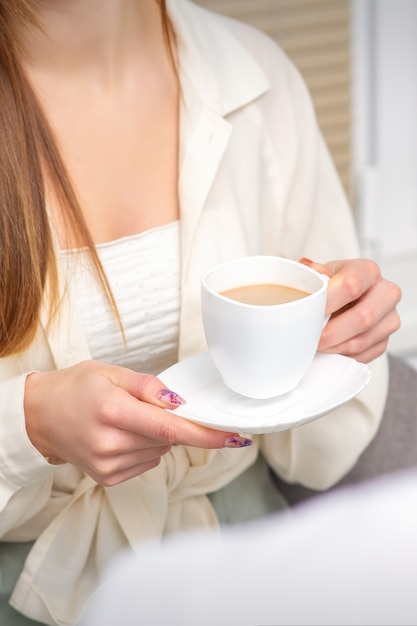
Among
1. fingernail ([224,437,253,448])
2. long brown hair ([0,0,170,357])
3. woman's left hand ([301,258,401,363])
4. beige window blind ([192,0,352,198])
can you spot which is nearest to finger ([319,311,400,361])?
woman's left hand ([301,258,401,363])

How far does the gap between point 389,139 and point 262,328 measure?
123 cm

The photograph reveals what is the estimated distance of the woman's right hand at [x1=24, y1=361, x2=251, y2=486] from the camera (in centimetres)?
75

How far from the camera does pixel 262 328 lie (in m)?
0.73

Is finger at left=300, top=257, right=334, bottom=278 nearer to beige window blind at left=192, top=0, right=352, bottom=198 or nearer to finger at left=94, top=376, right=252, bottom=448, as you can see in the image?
finger at left=94, top=376, right=252, bottom=448

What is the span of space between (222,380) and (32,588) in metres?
0.35

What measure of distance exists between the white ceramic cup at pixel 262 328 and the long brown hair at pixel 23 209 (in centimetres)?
24

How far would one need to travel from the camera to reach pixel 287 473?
3.81ft

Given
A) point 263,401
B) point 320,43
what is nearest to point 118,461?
point 263,401

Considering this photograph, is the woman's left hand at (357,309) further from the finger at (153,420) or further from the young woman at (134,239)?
the finger at (153,420)

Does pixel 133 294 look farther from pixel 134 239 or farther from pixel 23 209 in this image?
pixel 23 209

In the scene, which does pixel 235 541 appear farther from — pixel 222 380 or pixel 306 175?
pixel 306 175

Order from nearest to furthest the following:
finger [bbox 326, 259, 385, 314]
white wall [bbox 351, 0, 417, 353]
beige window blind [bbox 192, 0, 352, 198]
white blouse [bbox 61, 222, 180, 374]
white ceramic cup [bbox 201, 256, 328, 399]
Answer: white ceramic cup [bbox 201, 256, 328, 399] → finger [bbox 326, 259, 385, 314] → white blouse [bbox 61, 222, 180, 374] → beige window blind [bbox 192, 0, 352, 198] → white wall [bbox 351, 0, 417, 353]

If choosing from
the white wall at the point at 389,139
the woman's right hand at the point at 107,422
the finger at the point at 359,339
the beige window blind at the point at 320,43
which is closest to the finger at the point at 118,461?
the woman's right hand at the point at 107,422

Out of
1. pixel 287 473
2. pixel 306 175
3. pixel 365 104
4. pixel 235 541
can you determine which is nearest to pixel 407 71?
pixel 365 104
